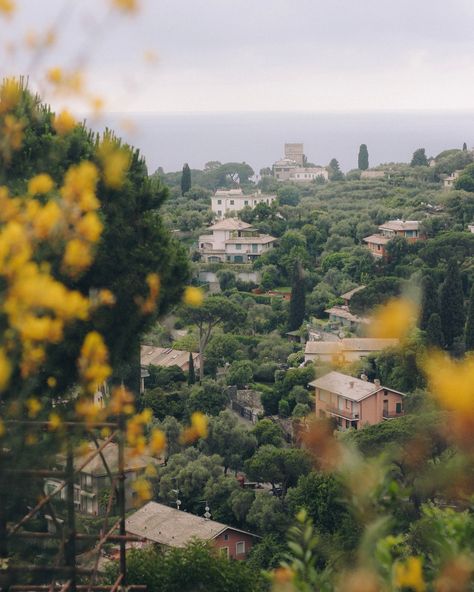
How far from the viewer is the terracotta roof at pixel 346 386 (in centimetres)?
2023

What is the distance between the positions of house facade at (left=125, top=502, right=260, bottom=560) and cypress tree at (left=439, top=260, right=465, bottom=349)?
30.5 feet

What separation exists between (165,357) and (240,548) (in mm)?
10741

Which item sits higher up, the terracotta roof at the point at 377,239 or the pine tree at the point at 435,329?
the terracotta roof at the point at 377,239

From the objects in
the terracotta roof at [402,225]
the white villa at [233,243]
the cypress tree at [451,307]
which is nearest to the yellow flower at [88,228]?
the cypress tree at [451,307]

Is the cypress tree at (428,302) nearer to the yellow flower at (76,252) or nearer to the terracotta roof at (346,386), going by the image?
the terracotta roof at (346,386)

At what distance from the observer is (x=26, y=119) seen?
6.52 m

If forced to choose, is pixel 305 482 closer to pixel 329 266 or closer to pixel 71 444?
pixel 71 444

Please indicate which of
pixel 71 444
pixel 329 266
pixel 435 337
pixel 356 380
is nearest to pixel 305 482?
pixel 356 380

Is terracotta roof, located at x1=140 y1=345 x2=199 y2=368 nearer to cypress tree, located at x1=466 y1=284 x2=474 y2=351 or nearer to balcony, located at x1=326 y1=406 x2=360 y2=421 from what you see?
balcony, located at x1=326 y1=406 x2=360 y2=421

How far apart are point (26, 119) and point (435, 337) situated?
17.1m

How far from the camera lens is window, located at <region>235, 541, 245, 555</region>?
15202 millimetres

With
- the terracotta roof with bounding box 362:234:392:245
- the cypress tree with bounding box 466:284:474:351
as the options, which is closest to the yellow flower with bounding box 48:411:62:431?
the cypress tree with bounding box 466:284:474:351

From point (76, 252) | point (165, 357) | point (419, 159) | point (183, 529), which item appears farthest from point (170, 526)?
point (419, 159)

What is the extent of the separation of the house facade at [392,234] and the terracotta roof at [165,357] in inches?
362
